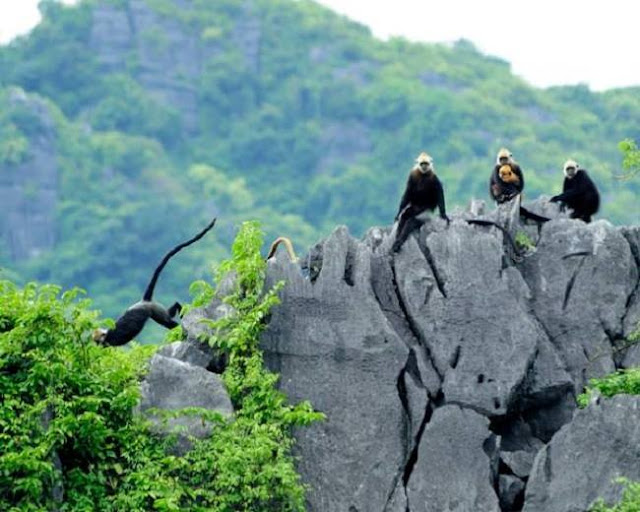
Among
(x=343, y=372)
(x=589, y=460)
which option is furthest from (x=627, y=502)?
(x=343, y=372)

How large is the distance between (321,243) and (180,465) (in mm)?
2862

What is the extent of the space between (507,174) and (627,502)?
246 inches

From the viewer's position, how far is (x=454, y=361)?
16.7 m

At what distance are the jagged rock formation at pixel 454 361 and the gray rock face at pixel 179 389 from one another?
654 millimetres

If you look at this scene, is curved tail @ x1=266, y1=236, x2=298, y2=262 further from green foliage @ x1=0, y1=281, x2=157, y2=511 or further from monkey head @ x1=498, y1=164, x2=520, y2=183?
monkey head @ x1=498, y1=164, x2=520, y2=183

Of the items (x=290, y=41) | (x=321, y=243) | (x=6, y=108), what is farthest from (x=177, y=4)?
(x=321, y=243)

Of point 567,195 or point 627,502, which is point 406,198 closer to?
point 567,195

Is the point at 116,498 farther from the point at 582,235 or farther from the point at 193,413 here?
the point at 582,235

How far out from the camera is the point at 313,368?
16781mm

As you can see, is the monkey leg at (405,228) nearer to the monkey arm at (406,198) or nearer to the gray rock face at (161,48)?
the monkey arm at (406,198)

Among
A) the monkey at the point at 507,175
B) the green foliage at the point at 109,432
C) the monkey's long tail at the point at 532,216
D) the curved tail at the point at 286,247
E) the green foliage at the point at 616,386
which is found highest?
the monkey at the point at 507,175

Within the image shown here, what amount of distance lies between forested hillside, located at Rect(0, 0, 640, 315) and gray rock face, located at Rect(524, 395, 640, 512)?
56.3 meters

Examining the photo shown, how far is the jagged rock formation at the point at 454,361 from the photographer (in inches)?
632

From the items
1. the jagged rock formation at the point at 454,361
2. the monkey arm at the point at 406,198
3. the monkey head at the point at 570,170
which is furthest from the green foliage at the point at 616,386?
the monkey head at the point at 570,170
